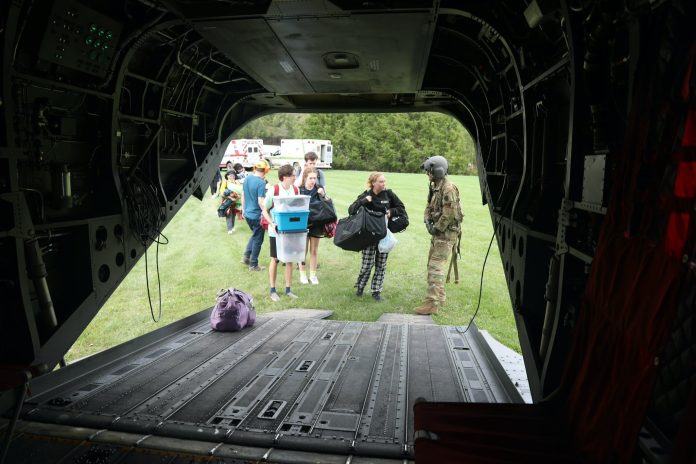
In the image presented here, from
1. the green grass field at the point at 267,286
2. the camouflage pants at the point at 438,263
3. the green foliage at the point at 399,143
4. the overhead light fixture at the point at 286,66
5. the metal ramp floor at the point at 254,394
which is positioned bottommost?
the green grass field at the point at 267,286

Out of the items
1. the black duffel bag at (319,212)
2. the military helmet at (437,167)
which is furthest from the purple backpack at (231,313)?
the military helmet at (437,167)

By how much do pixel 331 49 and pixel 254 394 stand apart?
9.48ft

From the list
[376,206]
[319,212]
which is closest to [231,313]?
[319,212]

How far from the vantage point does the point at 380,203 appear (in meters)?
7.00

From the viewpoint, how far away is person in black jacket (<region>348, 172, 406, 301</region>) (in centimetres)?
698

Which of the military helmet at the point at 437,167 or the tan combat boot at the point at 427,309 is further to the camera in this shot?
the tan combat boot at the point at 427,309

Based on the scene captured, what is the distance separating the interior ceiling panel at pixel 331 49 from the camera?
3.39 metres

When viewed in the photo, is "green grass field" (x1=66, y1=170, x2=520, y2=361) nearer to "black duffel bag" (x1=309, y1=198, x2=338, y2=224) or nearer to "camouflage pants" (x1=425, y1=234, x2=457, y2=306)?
"camouflage pants" (x1=425, y1=234, x2=457, y2=306)

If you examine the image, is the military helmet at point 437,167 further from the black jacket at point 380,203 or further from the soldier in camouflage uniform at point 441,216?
the black jacket at point 380,203

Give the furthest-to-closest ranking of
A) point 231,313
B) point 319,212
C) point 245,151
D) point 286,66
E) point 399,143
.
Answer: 1. point 399,143
2. point 245,151
3. point 319,212
4. point 231,313
5. point 286,66

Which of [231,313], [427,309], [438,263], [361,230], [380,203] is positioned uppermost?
[380,203]

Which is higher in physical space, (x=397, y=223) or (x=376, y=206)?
(x=376, y=206)

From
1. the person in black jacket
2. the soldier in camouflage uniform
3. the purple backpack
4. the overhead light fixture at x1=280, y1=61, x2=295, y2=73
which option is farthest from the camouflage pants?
the overhead light fixture at x1=280, y1=61, x2=295, y2=73

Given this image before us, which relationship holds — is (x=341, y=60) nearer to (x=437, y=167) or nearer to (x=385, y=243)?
(x=437, y=167)
